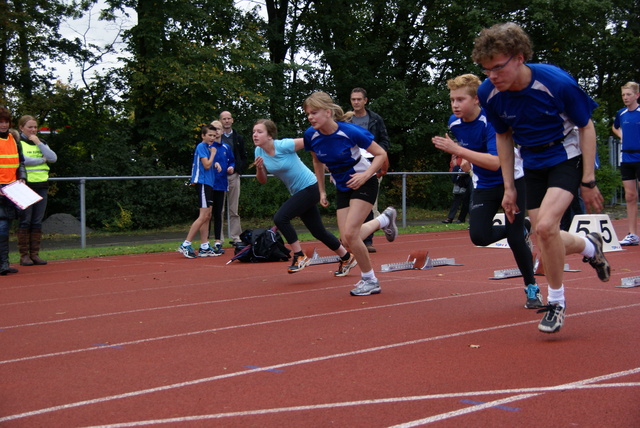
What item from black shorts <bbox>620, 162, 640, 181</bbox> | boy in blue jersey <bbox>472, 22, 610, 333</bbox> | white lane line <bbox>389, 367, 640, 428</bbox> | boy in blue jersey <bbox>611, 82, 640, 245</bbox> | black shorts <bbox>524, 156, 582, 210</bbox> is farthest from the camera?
black shorts <bbox>620, 162, 640, 181</bbox>

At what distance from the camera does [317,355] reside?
4992mm

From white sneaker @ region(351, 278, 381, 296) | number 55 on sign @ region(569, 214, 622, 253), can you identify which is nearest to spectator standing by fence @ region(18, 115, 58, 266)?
white sneaker @ region(351, 278, 381, 296)

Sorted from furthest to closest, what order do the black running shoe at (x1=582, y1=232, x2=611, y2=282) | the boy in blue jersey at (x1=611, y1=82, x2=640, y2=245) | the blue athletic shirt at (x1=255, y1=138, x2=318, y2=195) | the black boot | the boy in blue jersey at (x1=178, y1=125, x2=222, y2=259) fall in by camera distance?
the boy in blue jersey at (x1=178, y1=125, x2=222, y2=259) → the boy in blue jersey at (x1=611, y1=82, x2=640, y2=245) → the black boot → the blue athletic shirt at (x1=255, y1=138, x2=318, y2=195) → the black running shoe at (x1=582, y1=232, x2=611, y2=282)

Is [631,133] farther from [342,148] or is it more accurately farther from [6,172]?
[6,172]

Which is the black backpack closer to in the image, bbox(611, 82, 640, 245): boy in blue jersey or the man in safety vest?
the man in safety vest

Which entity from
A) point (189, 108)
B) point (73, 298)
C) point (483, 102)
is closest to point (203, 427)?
point (483, 102)

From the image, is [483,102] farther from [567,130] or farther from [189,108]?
[189,108]

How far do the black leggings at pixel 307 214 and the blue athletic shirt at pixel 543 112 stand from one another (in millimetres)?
3883

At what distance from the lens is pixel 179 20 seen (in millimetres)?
21484

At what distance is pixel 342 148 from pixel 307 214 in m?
1.76

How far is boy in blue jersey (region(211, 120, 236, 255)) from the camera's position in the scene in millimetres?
12594

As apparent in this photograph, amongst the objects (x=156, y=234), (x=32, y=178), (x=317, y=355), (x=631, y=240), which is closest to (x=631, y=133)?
(x=631, y=240)

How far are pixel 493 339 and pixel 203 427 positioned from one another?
8.09 ft

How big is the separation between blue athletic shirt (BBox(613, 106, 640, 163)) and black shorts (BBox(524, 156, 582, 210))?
711 cm
